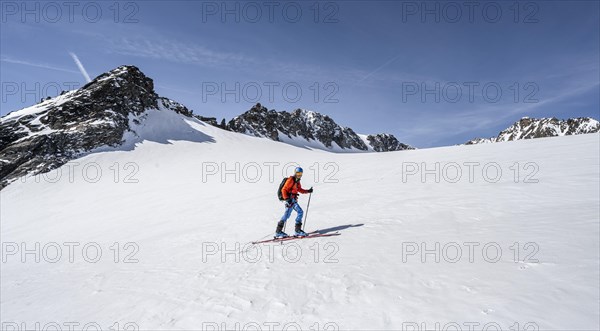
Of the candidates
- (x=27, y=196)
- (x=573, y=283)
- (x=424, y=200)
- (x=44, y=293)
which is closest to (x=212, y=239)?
(x=44, y=293)

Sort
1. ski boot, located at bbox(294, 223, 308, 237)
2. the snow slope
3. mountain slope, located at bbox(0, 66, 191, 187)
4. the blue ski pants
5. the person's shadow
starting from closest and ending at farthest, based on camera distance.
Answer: the snow slope → ski boot, located at bbox(294, 223, 308, 237) → the blue ski pants → the person's shadow → mountain slope, located at bbox(0, 66, 191, 187)

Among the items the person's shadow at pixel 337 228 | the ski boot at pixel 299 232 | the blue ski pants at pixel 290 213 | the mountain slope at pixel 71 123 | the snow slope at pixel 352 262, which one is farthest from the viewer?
the mountain slope at pixel 71 123

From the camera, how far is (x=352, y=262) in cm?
686

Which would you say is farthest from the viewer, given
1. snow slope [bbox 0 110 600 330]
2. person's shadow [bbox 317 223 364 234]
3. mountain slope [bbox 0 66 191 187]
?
mountain slope [bbox 0 66 191 187]

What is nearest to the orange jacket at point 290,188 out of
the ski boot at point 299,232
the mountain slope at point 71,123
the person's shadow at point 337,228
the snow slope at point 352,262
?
the ski boot at point 299,232

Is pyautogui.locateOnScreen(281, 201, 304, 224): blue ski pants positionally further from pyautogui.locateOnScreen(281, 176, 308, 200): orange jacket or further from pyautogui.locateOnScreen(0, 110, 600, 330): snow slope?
pyautogui.locateOnScreen(0, 110, 600, 330): snow slope

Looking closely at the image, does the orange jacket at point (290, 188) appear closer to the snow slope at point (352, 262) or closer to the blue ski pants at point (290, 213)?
the blue ski pants at point (290, 213)

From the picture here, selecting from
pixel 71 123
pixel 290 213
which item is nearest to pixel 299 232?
pixel 290 213

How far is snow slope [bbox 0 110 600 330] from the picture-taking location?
4.74 meters

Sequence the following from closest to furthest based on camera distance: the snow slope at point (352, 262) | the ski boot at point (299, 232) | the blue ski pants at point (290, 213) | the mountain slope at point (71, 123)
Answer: the snow slope at point (352, 262) < the ski boot at point (299, 232) < the blue ski pants at point (290, 213) < the mountain slope at point (71, 123)

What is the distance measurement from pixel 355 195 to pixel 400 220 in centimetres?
548

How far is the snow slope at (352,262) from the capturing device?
187 inches

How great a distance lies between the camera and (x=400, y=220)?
9.73 m

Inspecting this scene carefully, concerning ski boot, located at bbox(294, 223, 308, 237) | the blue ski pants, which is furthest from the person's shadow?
the blue ski pants
